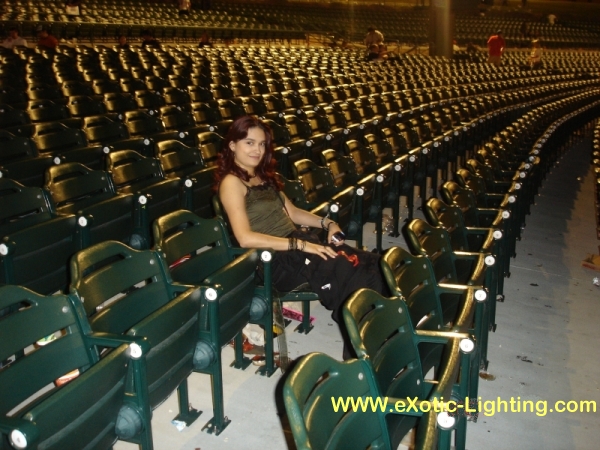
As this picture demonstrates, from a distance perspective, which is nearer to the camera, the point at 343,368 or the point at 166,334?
the point at 343,368

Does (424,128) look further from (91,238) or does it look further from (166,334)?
(166,334)

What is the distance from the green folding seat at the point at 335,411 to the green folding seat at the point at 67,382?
0.56 meters

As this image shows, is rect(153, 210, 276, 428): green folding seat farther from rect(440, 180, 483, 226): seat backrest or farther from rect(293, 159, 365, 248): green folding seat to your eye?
rect(440, 180, 483, 226): seat backrest

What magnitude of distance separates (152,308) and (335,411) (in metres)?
1.03

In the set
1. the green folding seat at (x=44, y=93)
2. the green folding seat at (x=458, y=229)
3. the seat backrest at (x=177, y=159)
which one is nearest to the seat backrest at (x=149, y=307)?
the green folding seat at (x=458, y=229)

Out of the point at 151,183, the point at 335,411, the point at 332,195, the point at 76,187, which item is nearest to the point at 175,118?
the point at 151,183

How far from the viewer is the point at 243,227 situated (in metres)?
3.32

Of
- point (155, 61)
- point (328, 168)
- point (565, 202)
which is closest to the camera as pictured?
point (328, 168)

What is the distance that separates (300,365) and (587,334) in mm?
2888

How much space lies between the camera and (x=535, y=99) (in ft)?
42.2

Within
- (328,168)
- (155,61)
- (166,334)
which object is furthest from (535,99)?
(166,334)

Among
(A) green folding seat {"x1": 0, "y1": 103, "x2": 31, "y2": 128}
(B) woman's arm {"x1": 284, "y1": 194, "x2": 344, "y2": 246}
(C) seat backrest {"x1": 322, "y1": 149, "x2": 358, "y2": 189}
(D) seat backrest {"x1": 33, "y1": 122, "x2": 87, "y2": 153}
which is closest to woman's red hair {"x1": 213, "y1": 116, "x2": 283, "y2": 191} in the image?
(B) woman's arm {"x1": 284, "y1": 194, "x2": 344, "y2": 246}

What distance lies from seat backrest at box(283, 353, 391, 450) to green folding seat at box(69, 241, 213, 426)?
652 millimetres

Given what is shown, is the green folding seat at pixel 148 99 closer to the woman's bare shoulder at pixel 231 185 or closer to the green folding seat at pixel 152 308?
the woman's bare shoulder at pixel 231 185
